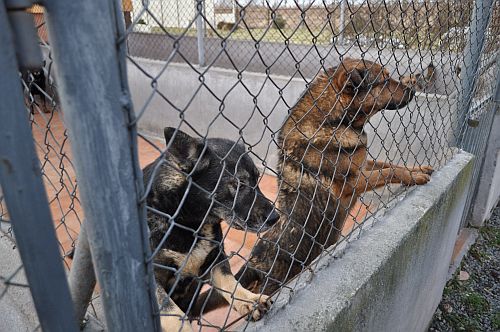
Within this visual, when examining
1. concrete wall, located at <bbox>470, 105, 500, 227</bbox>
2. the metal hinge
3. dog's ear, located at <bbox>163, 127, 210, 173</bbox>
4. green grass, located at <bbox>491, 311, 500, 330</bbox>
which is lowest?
green grass, located at <bbox>491, 311, 500, 330</bbox>

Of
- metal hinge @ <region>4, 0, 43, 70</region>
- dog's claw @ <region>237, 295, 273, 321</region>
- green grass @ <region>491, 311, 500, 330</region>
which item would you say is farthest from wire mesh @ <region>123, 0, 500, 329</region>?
green grass @ <region>491, 311, 500, 330</region>

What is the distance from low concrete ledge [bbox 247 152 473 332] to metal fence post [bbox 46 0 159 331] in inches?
30.6

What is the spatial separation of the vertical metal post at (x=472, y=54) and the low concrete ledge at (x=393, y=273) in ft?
1.38

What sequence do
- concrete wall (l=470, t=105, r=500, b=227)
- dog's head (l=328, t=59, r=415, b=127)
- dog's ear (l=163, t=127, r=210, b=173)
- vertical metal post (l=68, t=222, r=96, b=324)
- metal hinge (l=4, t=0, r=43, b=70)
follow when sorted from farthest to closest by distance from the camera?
1. concrete wall (l=470, t=105, r=500, b=227)
2. dog's head (l=328, t=59, r=415, b=127)
3. dog's ear (l=163, t=127, r=210, b=173)
4. vertical metal post (l=68, t=222, r=96, b=324)
5. metal hinge (l=4, t=0, r=43, b=70)

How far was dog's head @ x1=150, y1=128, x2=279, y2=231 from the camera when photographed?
1937mm

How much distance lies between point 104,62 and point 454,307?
423cm

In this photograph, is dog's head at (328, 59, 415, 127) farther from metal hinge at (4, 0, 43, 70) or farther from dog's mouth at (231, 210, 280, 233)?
metal hinge at (4, 0, 43, 70)

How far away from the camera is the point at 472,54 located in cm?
330

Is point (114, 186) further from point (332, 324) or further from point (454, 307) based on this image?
point (454, 307)

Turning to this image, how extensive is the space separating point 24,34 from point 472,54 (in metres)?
3.62

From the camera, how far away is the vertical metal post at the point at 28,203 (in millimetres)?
654

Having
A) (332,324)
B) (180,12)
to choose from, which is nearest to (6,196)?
(332,324)

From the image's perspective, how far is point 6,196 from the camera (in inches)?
27.3

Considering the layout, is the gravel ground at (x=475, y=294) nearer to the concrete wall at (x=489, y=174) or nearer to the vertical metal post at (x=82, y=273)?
the concrete wall at (x=489, y=174)
